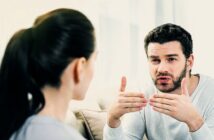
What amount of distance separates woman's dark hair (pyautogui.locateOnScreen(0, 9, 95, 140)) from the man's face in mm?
974

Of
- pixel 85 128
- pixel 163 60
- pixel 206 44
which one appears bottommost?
pixel 85 128

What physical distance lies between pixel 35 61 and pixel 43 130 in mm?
170

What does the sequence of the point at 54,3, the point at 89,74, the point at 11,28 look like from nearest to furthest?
the point at 89,74 → the point at 11,28 → the point at 54,3

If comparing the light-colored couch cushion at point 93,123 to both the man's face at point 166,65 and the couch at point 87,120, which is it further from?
the man's face at point 166,65

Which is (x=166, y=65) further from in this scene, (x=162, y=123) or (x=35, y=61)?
(x=35, y=61)

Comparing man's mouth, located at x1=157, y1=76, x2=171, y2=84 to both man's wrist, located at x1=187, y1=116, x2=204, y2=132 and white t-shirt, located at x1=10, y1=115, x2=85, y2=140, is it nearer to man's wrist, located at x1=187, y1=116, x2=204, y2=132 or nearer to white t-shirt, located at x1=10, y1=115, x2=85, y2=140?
man's wrist, located at x1=187, y1=116, x2=204, y2=132

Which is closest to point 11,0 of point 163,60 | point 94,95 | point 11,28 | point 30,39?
point 11,28

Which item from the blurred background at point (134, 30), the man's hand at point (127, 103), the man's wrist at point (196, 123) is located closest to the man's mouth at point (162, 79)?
the man's hand at point (127, 103)

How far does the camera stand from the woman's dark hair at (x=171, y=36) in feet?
6.21

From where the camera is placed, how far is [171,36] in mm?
1905

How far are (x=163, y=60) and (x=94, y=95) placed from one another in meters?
0.94

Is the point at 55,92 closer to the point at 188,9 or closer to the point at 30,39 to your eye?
the point at 30,39

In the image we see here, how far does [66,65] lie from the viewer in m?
0.93

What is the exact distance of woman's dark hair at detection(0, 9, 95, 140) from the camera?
90 centimetres
